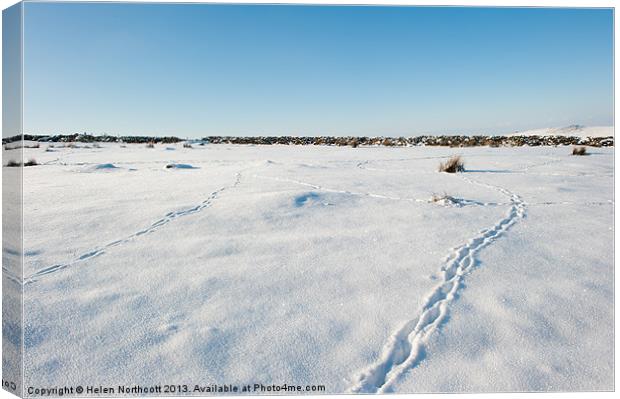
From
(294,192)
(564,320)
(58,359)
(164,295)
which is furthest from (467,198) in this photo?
(58,359)

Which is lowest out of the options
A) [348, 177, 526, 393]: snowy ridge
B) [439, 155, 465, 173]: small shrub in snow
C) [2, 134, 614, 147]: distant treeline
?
[348, 177, 526, 393]: snowy ridge

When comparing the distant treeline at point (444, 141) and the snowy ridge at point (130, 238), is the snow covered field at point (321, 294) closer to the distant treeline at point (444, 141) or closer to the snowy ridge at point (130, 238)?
the snowy ridge at point (130, 238)

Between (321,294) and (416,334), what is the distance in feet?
1.39

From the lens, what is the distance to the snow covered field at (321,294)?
122 cm

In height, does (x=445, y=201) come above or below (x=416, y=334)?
above

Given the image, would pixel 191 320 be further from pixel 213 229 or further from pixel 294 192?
pixel 294 192

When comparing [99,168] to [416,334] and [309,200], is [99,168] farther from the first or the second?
[416,334]

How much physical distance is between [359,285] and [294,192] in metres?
1.67

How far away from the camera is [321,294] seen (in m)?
1.60

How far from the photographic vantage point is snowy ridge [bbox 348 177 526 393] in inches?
46.7

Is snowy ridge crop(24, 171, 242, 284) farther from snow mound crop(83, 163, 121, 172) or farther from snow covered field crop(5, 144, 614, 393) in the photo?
snow mound crop(83, 163, 121, 172)

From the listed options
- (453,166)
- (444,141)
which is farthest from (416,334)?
(444,141)

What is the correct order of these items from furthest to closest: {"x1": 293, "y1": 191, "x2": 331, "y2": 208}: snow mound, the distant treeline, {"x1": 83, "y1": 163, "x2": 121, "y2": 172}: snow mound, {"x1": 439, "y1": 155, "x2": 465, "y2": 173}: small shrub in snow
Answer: the distant treeline < {"x1": 83, "y1": 163, "x2": 121, "y2": 172}: snow mound < {"x1": 439, "y1": 155, "x2": 465, "y2": 173}: small shrub in snow < {"x1": 293, "y1": 191, "x2": 331, "y2": 208}: snow mound

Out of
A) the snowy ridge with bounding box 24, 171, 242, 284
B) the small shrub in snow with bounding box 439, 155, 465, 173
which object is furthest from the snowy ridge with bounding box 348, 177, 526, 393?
the small shrub in snow with bounding box 439, 155, 465, 173
